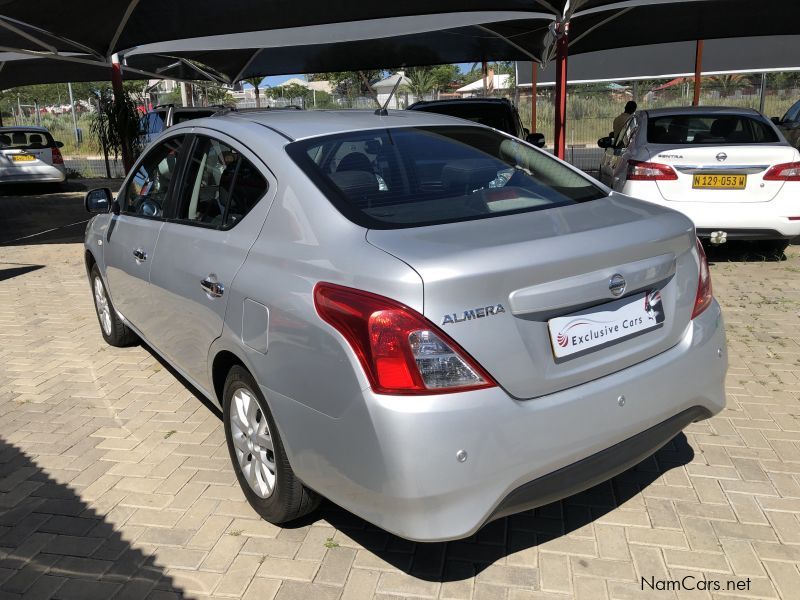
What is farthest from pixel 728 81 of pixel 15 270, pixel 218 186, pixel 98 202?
pixel 218 186

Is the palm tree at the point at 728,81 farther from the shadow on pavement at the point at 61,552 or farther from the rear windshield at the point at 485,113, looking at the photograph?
the shadow on pavement at the point at 61,552

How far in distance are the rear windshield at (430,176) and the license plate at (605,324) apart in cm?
55

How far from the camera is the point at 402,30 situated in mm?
12352

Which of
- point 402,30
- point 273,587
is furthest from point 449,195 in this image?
point 402,30

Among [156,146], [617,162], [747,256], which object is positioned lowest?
[747,256]

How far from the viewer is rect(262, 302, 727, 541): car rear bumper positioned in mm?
2201

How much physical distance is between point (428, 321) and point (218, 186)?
1635mm

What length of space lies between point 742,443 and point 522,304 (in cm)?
206

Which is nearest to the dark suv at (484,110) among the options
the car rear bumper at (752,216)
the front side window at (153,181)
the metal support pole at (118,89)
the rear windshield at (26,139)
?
the car rear bumper at (752,216)

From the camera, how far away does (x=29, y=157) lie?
15.6 m

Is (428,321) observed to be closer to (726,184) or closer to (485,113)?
(726,184)

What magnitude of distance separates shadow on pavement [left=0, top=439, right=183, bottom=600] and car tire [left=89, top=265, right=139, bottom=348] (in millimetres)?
1905

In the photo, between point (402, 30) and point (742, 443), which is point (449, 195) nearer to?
point (742, 443)

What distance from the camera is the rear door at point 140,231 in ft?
13.1
